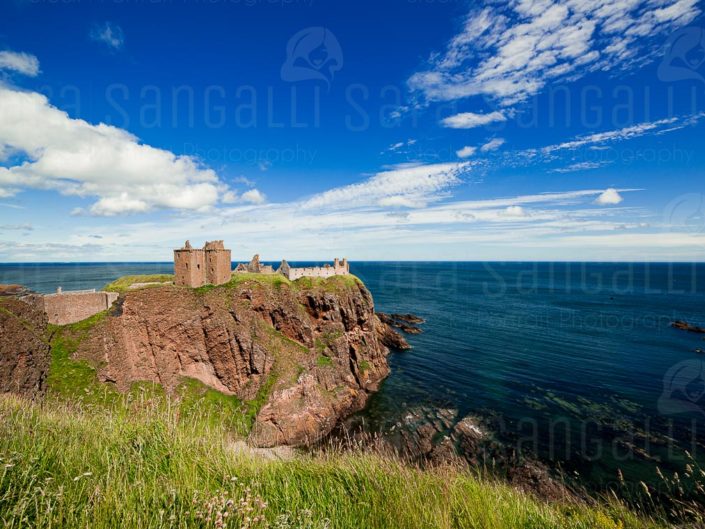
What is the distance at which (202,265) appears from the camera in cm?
4172

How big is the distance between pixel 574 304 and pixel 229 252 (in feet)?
389

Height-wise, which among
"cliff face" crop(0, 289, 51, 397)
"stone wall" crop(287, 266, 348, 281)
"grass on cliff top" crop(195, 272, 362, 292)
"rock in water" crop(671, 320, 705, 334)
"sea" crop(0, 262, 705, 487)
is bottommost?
"sea" crop(0, 262, 705, 487)

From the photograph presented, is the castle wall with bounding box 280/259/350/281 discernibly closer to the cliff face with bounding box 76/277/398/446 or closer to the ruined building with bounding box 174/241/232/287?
the cliff face with bounding box 76/277/398/446

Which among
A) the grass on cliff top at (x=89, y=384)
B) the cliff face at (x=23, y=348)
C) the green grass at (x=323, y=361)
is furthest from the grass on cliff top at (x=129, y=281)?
the green grass at (x=323, y=361)

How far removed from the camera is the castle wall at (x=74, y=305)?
1236 inches

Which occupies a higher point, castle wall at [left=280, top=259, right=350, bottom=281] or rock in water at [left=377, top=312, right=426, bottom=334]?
castle wall at [left=280, top=259, right=350, bottom=281]

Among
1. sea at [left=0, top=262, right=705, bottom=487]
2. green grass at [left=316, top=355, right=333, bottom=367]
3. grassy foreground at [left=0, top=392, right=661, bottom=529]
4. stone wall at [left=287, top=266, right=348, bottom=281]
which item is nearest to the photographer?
grassy foreground at [left=0, top=392, right=661, bottom=529]

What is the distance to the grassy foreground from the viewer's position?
504 centimetres

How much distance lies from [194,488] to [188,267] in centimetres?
3857

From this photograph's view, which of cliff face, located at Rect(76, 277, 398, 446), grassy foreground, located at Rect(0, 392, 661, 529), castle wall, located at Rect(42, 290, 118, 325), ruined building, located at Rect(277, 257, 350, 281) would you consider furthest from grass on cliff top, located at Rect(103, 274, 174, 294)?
grassy foreground, located at Rect(0, 392, 661, 529)

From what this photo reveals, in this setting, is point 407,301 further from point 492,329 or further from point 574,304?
point 574,304

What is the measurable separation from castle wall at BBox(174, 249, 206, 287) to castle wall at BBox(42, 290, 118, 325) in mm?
7179

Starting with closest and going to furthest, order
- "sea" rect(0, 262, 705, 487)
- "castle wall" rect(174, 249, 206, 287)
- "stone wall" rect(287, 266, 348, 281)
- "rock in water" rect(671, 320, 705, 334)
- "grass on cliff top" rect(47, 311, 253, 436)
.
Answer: "grass on cliff top" rect(47, 311, 253, 436)
"sea" rect(0, 262, 705, 487)
"castle wall" rect(174, 249, 206, 287)
"stone wall" rect(287, 266, 348, 281)
"rock in water" rect(671, 320, 705, 334)

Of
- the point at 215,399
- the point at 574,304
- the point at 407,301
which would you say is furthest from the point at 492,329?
the point at 215,399
